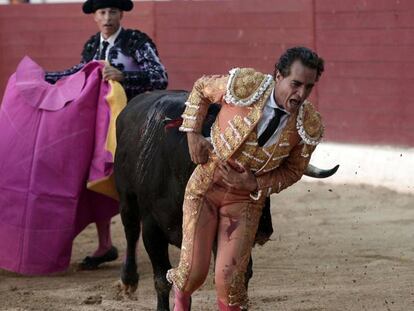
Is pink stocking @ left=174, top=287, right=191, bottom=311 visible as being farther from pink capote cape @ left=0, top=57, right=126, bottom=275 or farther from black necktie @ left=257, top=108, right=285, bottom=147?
pink capote cape @ left=0, top=57, right=126, bottom=275

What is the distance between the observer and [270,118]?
3.88 m

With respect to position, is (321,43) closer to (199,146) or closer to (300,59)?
(199,146)

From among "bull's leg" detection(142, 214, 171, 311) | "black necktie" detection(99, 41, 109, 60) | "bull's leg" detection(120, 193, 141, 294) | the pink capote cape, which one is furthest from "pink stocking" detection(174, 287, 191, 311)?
"black necktie" detection(99, 41, 109, 60)

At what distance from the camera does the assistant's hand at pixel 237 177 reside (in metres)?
3.93

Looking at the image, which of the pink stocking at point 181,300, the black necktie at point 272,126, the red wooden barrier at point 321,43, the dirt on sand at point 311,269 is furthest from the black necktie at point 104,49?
the red wooden barrier at point 321,43

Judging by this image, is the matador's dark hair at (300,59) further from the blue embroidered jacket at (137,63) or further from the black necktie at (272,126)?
the blue embroidered jacket at (137,63)

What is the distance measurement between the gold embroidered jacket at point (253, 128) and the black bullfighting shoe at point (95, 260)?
2294 mm

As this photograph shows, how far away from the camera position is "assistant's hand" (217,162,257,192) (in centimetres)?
393

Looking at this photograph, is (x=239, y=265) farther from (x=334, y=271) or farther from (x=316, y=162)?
(x=316, y=162)

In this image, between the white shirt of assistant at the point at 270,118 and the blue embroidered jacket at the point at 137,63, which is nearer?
the white shirt of assistant at the point at 270,118

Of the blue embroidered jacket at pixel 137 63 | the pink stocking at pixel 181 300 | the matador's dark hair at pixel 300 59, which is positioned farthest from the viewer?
the blue embroidered jacket at pixel 137 63

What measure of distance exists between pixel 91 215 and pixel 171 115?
4.73 feet

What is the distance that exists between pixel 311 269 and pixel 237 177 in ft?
6.66

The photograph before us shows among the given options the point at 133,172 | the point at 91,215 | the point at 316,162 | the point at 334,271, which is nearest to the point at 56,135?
the point at 91,215
